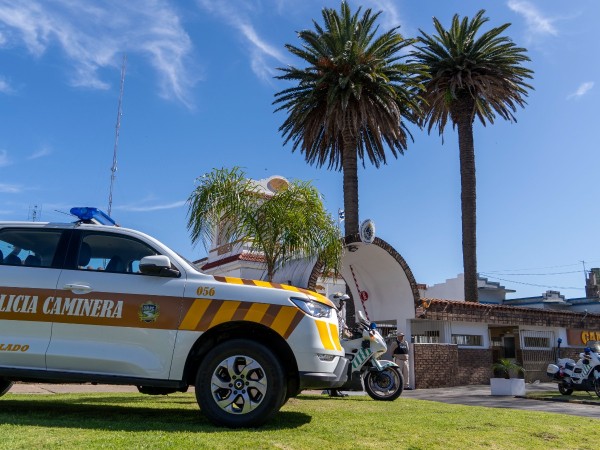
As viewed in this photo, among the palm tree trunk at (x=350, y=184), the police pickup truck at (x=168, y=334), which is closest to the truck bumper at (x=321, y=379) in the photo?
the police pickup truck at (x=168, y=334)

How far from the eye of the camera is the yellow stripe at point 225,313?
214 inches

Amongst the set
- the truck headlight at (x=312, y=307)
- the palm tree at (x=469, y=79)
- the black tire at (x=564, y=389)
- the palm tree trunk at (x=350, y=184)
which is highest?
the palm tree at (x=469, y=79)

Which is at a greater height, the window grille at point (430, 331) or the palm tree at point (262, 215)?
the palm tree at point (262, 215)

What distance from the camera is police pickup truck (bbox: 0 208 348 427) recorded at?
5.32 m

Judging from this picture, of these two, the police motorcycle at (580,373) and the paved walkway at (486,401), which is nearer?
the paved walkway at (486,401)

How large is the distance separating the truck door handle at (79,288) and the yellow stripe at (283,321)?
6.11ft

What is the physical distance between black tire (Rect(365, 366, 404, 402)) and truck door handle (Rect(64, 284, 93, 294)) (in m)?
6.90

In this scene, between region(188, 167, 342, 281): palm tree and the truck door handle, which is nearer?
the truck door handle

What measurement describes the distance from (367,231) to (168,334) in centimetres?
1306

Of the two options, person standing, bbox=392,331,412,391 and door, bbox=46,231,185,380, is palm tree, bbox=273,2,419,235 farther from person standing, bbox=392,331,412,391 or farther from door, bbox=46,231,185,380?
door, bbox=46,231,185,380

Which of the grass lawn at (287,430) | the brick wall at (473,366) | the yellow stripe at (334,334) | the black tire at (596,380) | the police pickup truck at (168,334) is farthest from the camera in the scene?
the brick wall at (473,366)

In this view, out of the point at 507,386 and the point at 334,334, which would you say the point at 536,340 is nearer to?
the point at 507,386

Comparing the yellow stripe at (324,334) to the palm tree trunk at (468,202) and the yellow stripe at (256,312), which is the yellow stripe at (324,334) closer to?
the yellow stripe at (256,312)

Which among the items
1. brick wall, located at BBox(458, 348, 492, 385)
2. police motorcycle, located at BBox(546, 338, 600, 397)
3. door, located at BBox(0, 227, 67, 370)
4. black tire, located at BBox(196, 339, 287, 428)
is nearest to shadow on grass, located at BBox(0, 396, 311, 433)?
black tire, located at BBox(196, 339, 287, 428)
